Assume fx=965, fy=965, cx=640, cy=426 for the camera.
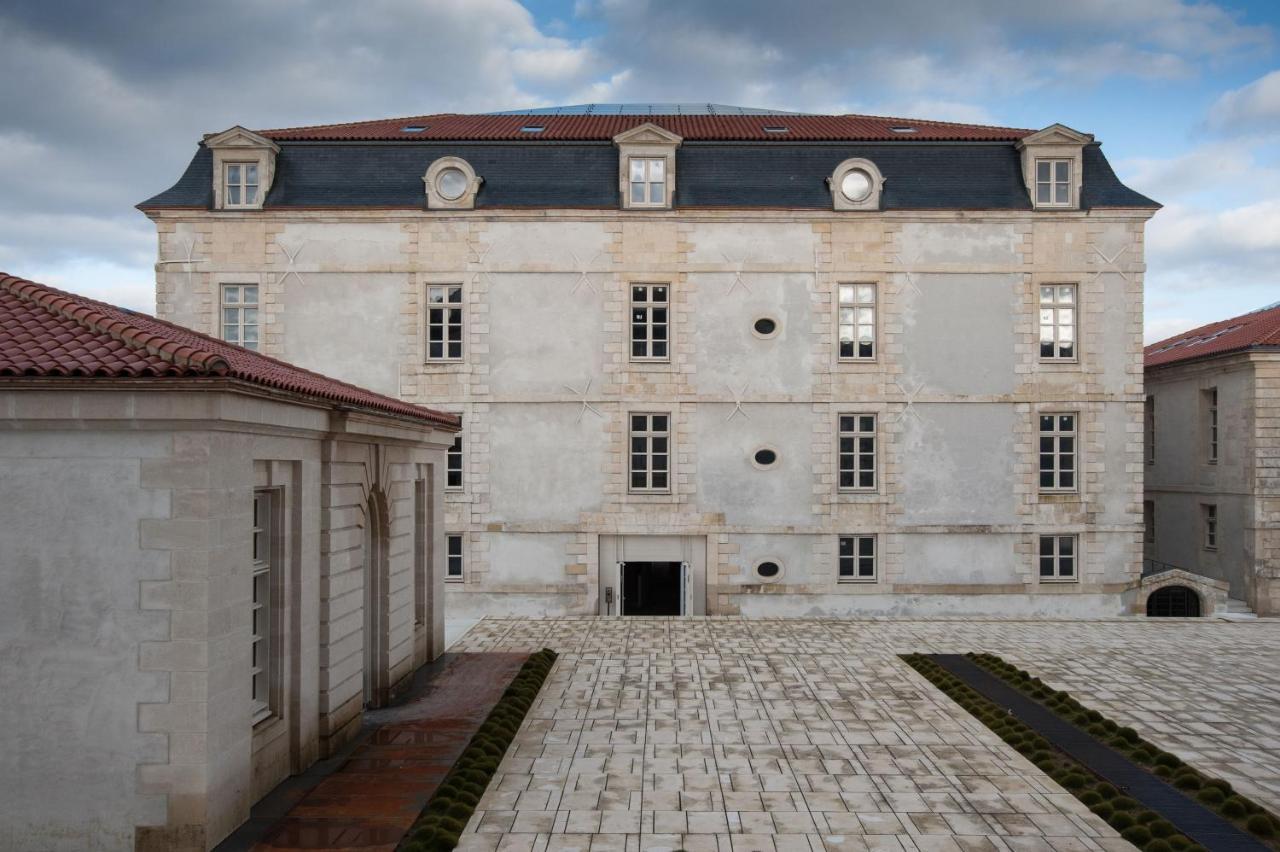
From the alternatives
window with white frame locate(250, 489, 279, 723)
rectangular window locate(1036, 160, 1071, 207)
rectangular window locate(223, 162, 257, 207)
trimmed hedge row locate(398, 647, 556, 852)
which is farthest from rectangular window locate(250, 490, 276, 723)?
rectangular window locate(1036, 160, 1071, 207)

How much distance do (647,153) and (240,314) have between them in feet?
37.3

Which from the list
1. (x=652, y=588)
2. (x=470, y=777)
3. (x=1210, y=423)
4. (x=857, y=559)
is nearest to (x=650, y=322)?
(x=652, y=588)

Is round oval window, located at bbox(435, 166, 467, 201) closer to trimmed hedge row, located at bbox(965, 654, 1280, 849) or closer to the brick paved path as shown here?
the brick paved path

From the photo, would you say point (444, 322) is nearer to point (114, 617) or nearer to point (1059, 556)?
point (114, 617)

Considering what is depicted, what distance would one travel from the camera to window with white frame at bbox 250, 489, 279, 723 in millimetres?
10875

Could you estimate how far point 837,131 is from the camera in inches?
1070

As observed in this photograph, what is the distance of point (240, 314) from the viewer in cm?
2503

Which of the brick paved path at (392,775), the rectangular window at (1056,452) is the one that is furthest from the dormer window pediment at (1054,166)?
the brick paved path at (392,775)

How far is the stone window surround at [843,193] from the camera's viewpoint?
2512 centimetres

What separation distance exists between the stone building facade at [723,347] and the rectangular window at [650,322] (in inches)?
2.4

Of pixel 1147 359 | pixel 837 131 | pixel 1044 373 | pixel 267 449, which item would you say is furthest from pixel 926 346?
pixel 267 449

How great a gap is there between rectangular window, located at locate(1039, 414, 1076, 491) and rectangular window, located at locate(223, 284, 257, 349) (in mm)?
20701

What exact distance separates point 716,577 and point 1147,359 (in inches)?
756

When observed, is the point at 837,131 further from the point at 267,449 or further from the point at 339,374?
the point at 267,449
